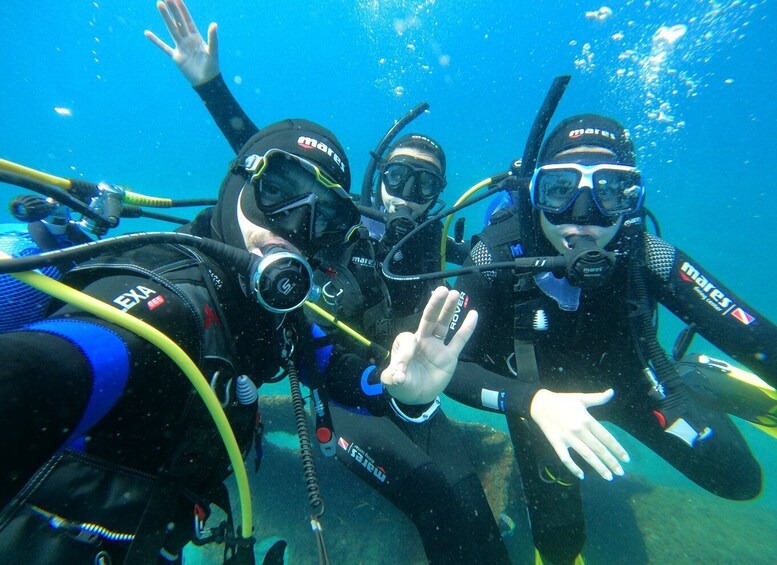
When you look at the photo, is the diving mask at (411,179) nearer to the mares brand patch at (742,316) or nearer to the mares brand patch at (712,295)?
the mares brand patch at (712,295)

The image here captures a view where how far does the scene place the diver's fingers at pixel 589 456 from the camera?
2.14 metres

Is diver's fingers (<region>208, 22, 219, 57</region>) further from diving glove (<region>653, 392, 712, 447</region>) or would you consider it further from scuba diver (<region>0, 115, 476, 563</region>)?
diving glove (<region>653, 392, 712, 447</region>)

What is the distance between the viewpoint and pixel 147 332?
4.52ft

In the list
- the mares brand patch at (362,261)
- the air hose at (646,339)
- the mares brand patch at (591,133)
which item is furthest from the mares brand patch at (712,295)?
the mares brand patch at (362,261)

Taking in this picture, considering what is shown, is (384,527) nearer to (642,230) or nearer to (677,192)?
(642,230)

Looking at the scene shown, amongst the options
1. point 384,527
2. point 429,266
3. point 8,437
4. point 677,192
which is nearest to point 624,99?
point 677,192

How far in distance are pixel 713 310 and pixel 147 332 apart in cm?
452

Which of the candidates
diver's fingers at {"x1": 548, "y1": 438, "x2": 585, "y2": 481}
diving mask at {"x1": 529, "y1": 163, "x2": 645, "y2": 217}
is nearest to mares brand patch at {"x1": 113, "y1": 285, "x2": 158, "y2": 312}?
diver's fingers at {"x1": 548, "y1": 438, "x2": 585, "y2": 481}

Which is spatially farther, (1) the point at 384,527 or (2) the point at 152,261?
(1) the point at 384,527

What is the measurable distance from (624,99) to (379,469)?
48.1m

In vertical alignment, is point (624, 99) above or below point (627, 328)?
above

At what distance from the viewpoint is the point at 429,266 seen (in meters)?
5.88

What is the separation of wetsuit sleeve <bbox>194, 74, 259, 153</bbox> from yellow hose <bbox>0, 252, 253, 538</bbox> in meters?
3.46

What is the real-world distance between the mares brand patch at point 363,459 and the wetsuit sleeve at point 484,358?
130cm
